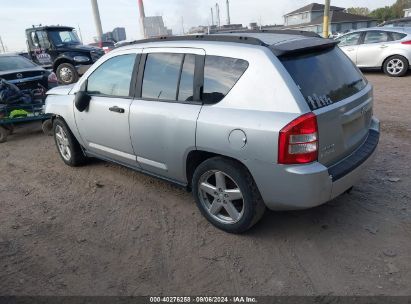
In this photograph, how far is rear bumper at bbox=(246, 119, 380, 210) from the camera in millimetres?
2766

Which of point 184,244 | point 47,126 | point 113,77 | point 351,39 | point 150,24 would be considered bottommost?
point 184,244

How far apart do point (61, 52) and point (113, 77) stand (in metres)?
10.9

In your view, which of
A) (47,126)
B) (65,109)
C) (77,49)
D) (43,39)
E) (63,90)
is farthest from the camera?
(43,39)

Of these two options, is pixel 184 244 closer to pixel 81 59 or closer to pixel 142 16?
pixel 81 59

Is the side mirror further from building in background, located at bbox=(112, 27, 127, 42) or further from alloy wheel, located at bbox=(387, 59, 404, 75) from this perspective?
building in background, located at bbox=(112, 27, 127, 42)

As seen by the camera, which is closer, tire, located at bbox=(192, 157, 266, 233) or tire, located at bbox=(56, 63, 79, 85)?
tire, located at bbox=(192, 157, 266, 233)

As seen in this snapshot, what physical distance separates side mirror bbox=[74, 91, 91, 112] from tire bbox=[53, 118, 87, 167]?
0.77m

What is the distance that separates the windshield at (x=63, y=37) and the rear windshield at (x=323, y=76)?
12967 mm

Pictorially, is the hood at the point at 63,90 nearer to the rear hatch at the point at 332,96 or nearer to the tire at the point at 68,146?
the tire at the point at 68,146

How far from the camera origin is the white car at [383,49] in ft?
35.1

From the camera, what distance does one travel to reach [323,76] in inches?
121

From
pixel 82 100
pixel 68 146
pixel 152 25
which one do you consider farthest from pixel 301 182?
pixel 152 25

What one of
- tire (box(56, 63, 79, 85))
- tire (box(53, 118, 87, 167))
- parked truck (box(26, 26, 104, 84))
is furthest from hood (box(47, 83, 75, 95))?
tire (box(56, 63, 79, 85))

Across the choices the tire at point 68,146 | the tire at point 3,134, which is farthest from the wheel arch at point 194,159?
the tire at point 3,134
